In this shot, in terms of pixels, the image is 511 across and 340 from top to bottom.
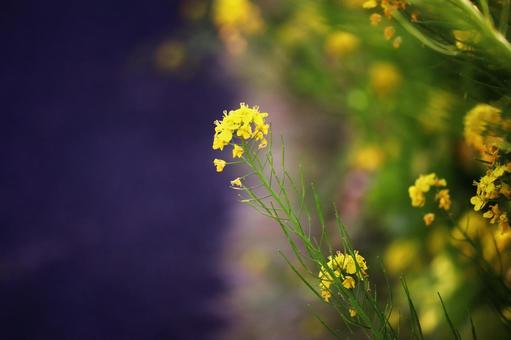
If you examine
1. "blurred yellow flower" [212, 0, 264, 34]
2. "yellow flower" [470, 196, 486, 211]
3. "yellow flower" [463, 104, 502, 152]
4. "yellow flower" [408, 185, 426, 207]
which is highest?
"blurred yellow flower" [212, 0, 264, 34]

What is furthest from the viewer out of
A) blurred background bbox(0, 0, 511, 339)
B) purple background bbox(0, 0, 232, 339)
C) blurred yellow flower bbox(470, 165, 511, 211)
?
purple background bbox(0, 0, 232, 339)

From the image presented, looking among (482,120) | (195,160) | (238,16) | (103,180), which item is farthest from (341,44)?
(103,180)

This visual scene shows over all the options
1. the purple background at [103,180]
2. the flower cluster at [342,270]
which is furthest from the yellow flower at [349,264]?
the purple background at [103,180]

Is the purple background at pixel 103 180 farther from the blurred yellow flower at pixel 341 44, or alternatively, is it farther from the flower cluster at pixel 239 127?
the flower cluster at pixel 239 127

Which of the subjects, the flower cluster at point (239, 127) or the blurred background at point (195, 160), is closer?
the flower cluster at point (239, 127)

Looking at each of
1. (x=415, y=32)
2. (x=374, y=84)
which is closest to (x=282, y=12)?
(x=374, y=84)

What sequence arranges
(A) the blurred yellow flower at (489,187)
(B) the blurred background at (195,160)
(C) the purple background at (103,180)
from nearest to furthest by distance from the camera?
1. (A) the blurred yellow flower at (489,187)
2. (B) the blurred background at (195,160)
3. (C) the purple background at (103,180)

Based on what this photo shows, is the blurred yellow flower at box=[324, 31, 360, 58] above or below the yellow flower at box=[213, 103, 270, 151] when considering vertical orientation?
above

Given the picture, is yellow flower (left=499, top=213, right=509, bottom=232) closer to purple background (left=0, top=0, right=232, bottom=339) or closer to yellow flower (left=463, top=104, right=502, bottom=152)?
yellow flower (left=463, top=104, right=502, bottom=152)

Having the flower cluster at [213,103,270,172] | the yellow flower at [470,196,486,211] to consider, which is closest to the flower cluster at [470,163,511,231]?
the yellow flower at [470,196,486,211]
